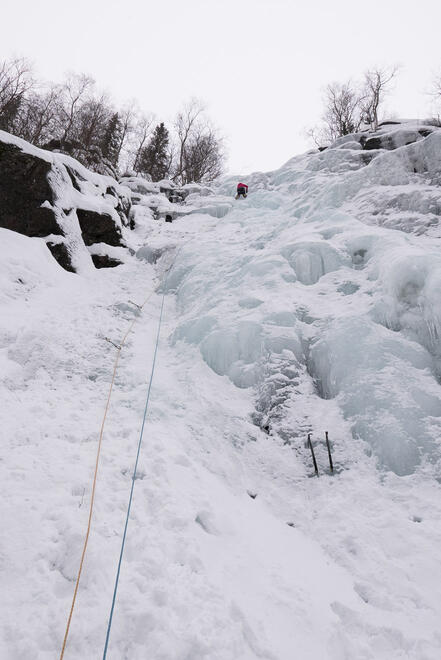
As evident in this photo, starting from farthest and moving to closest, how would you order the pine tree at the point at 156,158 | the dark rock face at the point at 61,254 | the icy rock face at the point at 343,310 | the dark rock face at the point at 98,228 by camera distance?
the pine tree at the point at 156,158 → the dark rock face at the point at 98,228 → the dark rock face at the point at 61,254 → the icy rock face at the point at 343,310

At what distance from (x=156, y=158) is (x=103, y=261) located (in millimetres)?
26308

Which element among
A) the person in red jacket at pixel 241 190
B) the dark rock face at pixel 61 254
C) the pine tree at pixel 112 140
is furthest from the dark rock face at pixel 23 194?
the pine tree at pixel 112 140

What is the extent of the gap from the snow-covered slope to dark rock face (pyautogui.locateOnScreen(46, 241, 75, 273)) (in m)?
0.55

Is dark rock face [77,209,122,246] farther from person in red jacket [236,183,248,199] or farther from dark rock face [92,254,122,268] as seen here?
person in red jacket [236,183,248,199]

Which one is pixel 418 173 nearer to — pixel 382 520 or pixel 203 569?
Result: pixel 382 520

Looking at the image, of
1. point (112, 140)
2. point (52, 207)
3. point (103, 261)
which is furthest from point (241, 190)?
point (112, 140)

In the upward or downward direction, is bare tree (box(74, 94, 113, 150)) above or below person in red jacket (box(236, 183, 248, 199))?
above

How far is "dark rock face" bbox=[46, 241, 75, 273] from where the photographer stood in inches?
384

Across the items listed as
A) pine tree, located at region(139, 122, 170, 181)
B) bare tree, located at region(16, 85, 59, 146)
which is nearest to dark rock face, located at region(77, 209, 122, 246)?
bare tree, located at region(16, 85, 59, 146)

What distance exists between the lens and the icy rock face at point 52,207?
9508mm

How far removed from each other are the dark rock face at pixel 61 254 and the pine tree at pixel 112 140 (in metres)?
22.3

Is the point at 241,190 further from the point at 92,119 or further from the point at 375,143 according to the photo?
the point at 92,119

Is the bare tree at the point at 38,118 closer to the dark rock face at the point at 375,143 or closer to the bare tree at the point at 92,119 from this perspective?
the bare tree at the point at 92,119

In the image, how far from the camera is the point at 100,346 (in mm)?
6762
